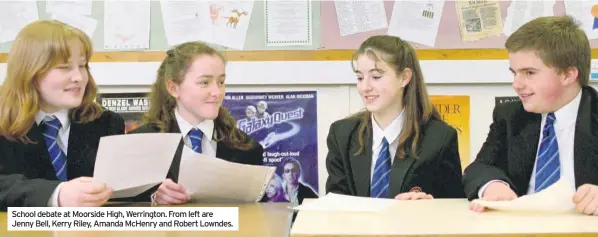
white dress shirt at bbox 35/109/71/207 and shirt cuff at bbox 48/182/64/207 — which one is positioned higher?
white dress shirt at bbox 35/109/71/207

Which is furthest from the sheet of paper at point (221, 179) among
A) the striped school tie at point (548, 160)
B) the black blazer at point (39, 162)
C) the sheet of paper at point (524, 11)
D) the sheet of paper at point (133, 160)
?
the sheet of paper at point (524, 11)

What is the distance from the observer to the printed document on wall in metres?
2.77

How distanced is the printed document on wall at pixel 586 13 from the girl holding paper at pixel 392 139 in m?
1.03

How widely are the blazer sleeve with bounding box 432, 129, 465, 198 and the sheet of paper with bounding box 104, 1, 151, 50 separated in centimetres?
153

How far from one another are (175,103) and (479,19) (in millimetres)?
1428

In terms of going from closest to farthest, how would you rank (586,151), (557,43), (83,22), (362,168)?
(586,151) → (557,43) → (362,168) → (83,22)

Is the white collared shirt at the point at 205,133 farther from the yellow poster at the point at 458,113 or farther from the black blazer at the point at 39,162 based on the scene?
the yellow poster at the point at 458,113

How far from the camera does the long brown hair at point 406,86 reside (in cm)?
207

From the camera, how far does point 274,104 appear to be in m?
2.91

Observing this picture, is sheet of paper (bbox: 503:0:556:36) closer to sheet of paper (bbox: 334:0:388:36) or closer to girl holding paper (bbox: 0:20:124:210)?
sheet of paper (bbox: 334:0:388:36)

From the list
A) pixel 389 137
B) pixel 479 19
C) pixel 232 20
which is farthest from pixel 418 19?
pixel 389 137

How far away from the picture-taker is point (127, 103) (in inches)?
115

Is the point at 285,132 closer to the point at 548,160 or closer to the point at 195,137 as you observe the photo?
the point at 195,137

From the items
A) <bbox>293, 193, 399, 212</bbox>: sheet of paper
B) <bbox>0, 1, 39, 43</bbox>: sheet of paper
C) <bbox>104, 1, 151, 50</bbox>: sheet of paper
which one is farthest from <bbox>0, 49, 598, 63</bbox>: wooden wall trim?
<bbox>293, 193, 399, 212</bbox>: sheet of paper
